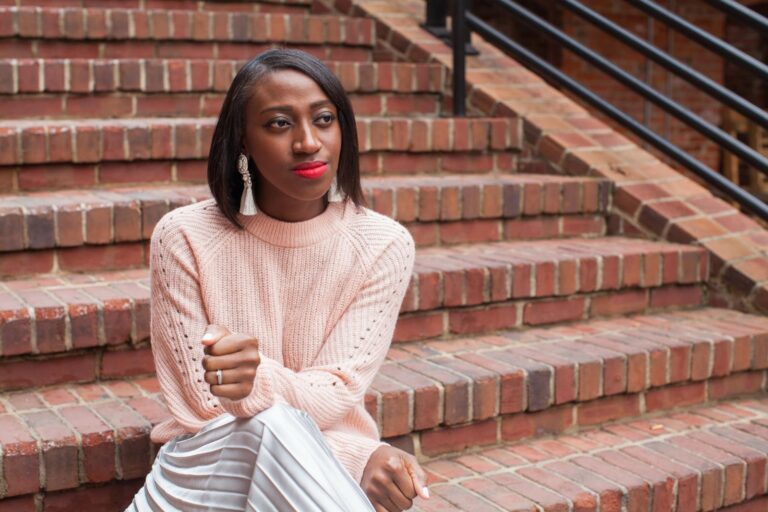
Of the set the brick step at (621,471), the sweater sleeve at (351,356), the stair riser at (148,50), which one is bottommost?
the brick step at (621,471)

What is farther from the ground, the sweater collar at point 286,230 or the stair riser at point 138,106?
the stair riser at point 138,106

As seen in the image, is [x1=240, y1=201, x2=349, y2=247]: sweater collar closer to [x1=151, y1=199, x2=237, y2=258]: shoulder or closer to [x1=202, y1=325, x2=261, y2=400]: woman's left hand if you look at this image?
[x1=151, y1=199, x2=237, y2=258]: shoulder

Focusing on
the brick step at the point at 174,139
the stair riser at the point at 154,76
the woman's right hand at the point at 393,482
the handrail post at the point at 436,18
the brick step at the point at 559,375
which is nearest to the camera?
the woman's right hand at the point at 393,482

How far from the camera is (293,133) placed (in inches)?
72.2

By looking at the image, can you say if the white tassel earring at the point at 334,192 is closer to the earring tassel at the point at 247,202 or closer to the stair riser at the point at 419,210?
the earring tassel at the point at 247,202

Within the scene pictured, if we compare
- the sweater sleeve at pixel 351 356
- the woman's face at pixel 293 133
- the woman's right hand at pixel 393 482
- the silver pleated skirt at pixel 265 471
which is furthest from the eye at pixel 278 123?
the woman's right hand at pixel 393 482

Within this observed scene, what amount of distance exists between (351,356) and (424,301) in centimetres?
100

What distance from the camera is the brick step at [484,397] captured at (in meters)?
2.12

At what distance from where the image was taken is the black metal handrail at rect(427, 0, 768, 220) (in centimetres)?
339

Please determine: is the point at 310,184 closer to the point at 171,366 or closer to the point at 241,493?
the point at 171,366

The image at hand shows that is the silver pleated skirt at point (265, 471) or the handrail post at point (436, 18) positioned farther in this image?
the handrail post at point (436, 18)

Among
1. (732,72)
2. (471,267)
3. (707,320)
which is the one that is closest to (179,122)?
(471,267)

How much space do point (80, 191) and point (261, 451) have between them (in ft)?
6.04

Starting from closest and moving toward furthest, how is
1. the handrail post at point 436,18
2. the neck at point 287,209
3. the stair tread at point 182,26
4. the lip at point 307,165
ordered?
the lip at point 307,165
the neck at point 287,209
the stair tread at point 182,26
the handrail post at point 436,18
